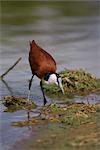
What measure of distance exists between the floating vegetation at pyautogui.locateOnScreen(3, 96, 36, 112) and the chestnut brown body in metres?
0.58

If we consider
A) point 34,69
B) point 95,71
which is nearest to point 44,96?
point 34,69

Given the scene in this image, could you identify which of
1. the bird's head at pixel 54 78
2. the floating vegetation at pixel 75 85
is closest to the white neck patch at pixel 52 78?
the bird's head at pixel 54 78

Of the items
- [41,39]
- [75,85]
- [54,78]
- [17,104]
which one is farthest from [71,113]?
[41,39]

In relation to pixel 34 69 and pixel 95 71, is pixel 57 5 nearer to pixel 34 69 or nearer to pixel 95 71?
pixel 95 71

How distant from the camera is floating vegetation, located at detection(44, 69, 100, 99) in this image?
9430mm

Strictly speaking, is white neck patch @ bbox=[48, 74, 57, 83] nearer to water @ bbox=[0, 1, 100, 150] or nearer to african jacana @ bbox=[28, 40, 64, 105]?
african jacana @ bbox=[28, 40, 64, 105]

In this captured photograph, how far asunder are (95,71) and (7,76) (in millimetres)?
1735

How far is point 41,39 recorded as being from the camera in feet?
47.2

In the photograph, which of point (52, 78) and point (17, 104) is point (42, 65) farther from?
point (17, 104)

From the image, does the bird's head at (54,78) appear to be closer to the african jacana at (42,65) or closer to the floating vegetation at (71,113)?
the african jacana at (42,65)

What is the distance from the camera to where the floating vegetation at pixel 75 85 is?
9430 millimetres

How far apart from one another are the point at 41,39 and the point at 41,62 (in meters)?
5.52

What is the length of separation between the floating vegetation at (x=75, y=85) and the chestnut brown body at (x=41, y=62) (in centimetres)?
60

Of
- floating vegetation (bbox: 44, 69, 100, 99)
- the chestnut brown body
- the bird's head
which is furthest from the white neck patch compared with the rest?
floating vegetation (bbox: 44, 69, 100, 99)
